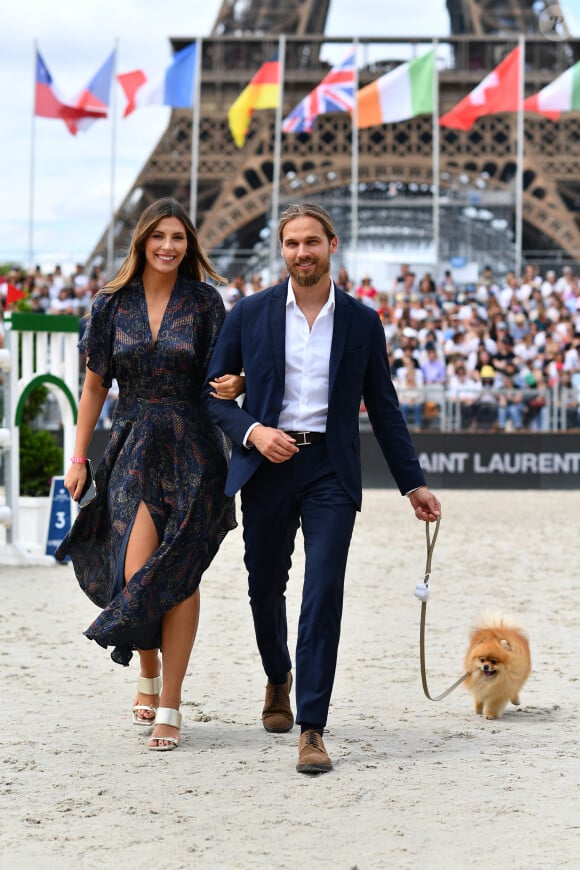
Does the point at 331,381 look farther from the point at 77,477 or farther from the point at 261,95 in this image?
the point at 261,95

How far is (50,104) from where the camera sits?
30172mm

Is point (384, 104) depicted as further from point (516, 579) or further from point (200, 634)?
point (200, 634)

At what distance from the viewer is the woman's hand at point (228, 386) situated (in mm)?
5090

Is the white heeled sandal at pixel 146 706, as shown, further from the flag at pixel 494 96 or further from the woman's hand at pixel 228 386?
the flag at pixel 494 96

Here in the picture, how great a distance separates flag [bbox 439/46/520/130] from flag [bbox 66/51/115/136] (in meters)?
6.79

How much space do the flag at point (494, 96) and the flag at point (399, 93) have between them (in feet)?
2.27

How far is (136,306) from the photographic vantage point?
17.9 feet

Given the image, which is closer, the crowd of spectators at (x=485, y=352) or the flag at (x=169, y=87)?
the crowd of spectators at (x=485, y=352)

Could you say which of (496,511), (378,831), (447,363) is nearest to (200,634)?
(378,831)

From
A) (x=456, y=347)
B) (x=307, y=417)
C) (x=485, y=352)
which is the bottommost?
(x=307, y=417)

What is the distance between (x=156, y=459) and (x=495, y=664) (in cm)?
162

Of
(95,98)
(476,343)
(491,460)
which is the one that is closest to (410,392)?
(491,460)

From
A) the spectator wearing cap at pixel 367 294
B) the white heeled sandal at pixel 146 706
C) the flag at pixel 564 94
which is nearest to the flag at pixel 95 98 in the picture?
the spectator wearing cap at pixel 367 294

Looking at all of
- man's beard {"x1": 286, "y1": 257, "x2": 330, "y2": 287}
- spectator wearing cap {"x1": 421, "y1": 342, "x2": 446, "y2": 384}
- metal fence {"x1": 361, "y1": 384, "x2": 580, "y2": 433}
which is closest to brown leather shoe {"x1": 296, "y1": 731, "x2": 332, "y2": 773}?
man's beard {"x1": 286, "y1": 257, "x2": 330, "y2": 287}
